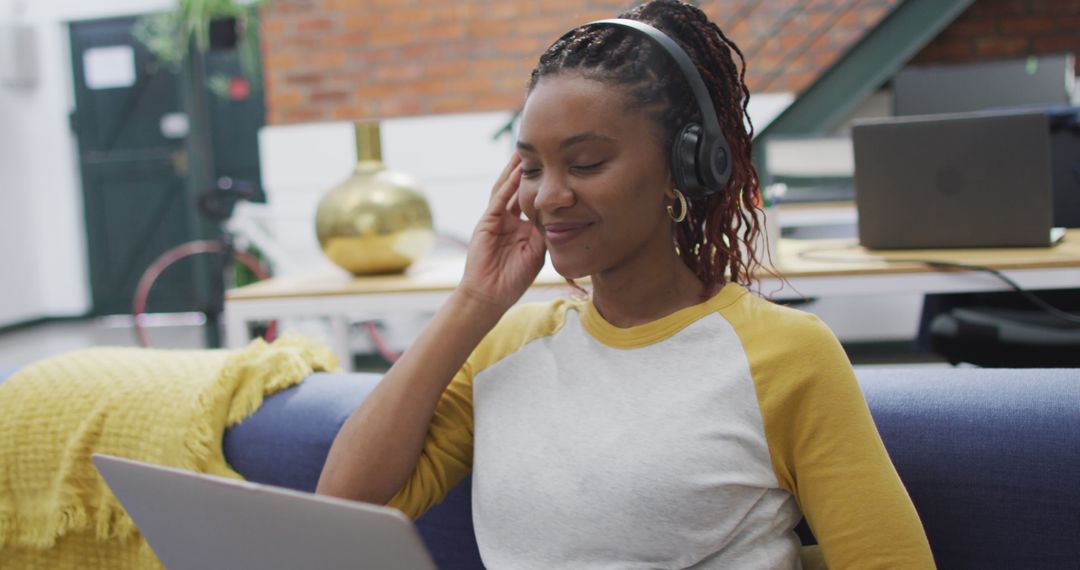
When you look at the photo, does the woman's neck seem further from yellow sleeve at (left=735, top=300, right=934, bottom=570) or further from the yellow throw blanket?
the yellow throw blanket

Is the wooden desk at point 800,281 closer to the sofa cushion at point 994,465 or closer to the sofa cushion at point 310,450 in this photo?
the sofa cushion at point 994,465

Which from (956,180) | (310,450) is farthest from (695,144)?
(956,180)

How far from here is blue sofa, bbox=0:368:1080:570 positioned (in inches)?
36.8

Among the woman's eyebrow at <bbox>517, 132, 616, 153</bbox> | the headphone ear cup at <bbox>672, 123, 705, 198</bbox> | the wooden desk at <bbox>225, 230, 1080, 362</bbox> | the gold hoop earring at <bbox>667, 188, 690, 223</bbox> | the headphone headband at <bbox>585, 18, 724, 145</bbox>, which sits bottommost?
the wooden desk at <bbox>225, 230, 1080, 362</bbox>

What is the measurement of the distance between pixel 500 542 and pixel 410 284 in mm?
986

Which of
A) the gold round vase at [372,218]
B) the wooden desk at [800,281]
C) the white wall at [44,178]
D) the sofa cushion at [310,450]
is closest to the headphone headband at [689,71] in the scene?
the sofa cushion at [310,450]

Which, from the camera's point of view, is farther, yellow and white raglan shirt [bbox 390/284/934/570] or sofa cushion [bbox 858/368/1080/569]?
sofa cushion [bbox 858/368/1080/569]

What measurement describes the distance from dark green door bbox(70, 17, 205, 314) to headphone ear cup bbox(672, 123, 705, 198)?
5477 millimetres

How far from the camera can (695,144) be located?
0.90 metres

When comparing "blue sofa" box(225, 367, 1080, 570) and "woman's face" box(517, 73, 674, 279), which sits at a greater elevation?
"woman's face" box(517, 73, 674, 279)

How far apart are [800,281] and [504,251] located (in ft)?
2.58

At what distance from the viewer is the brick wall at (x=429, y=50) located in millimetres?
4605

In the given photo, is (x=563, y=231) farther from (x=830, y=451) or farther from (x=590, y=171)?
(x=830, y=451)

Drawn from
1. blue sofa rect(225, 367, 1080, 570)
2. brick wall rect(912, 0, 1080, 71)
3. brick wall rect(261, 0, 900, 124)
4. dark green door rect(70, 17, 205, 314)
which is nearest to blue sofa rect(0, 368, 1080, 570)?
blue sofa rect(225, 367, 1080, 570)
